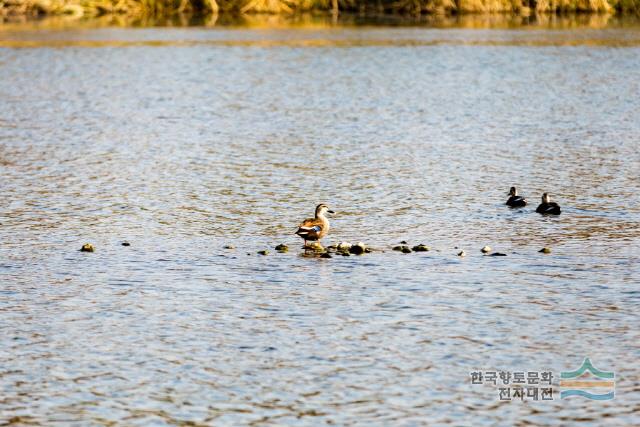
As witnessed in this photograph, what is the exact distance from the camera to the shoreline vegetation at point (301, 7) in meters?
93.7

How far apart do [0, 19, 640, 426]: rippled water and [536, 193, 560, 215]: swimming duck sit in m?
0.28

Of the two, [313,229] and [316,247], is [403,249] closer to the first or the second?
[316,247]

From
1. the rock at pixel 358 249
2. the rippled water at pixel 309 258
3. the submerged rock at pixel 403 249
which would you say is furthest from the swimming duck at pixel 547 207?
the rock at pixel 358 249

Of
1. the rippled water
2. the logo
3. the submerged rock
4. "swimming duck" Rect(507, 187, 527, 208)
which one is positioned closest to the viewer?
the logo

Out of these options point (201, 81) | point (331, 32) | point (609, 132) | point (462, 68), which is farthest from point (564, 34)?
point (609, 132)

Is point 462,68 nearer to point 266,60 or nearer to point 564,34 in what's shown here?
point 266,60

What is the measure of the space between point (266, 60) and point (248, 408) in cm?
5045

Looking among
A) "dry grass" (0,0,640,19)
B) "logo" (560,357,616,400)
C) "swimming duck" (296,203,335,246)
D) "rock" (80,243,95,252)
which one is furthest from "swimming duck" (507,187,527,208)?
"dry grass" (0,0,640,19)

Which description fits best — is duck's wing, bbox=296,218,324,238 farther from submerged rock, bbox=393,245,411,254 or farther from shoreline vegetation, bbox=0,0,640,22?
shoreline vegetation, bbox=0,0,640,22

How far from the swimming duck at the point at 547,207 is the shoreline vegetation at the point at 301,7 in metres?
66.6

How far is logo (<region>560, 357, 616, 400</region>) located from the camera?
15758 millimetres

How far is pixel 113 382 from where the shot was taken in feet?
53.2

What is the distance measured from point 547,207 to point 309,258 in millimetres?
6531

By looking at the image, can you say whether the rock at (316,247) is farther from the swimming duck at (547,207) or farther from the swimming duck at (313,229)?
the swimming duck at (547,207)
